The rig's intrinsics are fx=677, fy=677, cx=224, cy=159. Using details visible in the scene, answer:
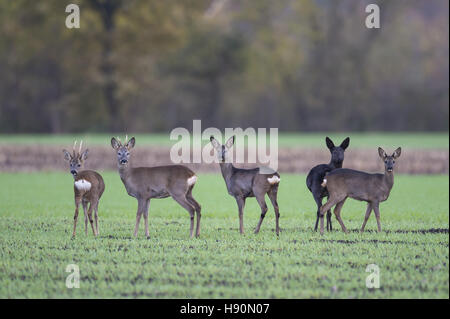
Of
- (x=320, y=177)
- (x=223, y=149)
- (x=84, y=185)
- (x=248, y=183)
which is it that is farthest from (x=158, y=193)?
(x=320, y=177)

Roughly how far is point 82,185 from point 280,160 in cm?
1834

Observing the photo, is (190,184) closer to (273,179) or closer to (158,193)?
(158,193)

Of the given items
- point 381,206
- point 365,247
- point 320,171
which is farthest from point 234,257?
point 381,206

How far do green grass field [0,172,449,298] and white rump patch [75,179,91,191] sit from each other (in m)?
0.80

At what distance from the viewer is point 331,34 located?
200 ft

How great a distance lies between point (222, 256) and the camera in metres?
9.23

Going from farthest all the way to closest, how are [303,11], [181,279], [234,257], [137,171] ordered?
[303,11], [137,171], [234,257], [181,279]

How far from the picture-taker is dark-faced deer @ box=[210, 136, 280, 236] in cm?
1081

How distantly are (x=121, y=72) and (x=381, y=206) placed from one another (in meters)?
38.1

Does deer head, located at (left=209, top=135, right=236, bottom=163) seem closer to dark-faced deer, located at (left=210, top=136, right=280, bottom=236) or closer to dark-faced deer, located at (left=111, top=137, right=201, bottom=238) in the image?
dark-faced deer, located at (left=210, top=136, right=280, bottom=236)

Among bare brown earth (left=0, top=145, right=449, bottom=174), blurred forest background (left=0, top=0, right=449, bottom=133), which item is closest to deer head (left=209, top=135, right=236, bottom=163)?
bare brown earth (left=0, top=145, right=449, bottom=174)

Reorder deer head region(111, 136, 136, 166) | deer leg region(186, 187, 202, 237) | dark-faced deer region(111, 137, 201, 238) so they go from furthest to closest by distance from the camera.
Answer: deer leg region(186, 187, 202, 237)
deer head region(111, 136, 136, 166)
dark-faced deer region(111, 137, 201, 238)
